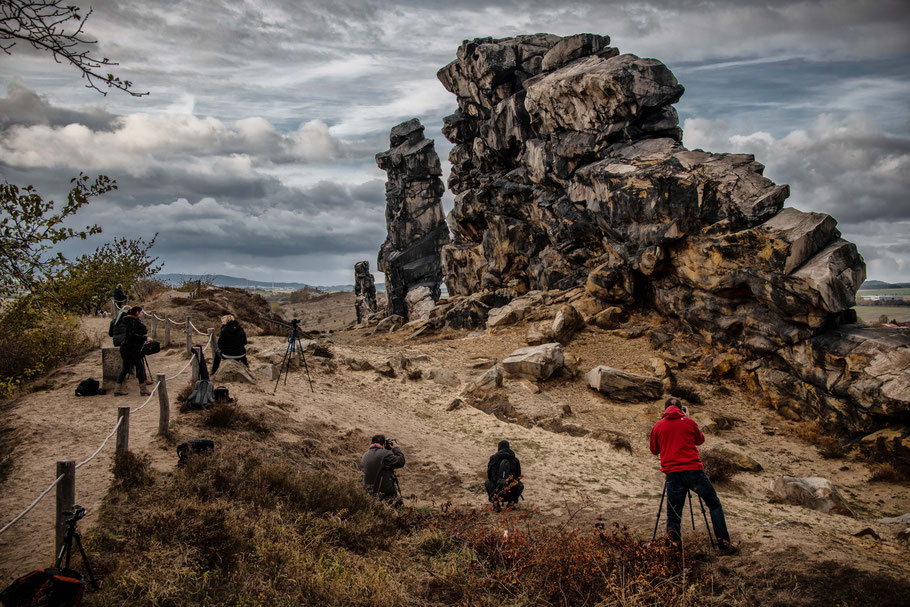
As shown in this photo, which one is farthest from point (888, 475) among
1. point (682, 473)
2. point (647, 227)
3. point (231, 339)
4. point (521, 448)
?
point (231, 339)

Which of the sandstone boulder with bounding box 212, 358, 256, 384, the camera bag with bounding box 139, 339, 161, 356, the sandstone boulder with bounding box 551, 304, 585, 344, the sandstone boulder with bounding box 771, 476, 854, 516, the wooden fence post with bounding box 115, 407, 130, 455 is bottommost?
the sandstone boulder with bounding box 771, 476, 854, 516

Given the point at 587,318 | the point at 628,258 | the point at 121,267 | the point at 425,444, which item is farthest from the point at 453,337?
the point at 121,267

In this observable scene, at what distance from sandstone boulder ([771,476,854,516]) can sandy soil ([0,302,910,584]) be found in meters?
0.52

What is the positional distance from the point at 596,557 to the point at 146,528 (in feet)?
21.2

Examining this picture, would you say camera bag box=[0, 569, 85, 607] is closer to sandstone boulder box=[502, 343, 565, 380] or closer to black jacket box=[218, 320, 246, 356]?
black jacket box=[218, 320, 246, 356]

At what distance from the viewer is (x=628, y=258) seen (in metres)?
27.4

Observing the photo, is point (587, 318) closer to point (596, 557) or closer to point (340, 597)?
point (596, 557)

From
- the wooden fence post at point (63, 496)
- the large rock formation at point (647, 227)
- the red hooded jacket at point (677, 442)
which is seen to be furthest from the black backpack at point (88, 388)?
the large rock formation at point (647, 227)

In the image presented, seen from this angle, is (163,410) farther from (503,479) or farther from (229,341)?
(503,479)

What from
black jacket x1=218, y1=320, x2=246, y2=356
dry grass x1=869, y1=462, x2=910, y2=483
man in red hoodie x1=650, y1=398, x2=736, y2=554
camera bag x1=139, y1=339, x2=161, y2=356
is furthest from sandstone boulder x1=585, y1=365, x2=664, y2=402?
camera bag x1=139, y1=339, x2=161, y2=356

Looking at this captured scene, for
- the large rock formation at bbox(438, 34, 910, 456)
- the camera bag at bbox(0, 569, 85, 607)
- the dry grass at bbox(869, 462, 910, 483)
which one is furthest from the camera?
the large rock formation at bbox(438, 34, 910, 456)

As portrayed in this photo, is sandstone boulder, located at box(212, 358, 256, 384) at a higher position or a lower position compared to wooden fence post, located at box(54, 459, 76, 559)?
higher

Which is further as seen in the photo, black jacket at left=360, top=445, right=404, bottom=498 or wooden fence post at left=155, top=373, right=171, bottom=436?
wooden fence post at left=155, top=373, right=171, bottom=436

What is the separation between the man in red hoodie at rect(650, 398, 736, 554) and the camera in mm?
7762
